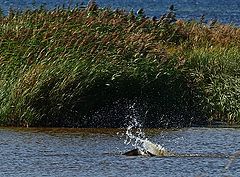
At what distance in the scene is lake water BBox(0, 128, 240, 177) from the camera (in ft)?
38.4

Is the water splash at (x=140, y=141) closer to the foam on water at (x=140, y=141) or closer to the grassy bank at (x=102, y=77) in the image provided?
the foam on water at (x=140, y=141)

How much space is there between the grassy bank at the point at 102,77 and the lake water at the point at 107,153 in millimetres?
437

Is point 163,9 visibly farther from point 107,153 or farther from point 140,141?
point 107,153

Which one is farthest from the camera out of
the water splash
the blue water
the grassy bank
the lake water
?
the blue water

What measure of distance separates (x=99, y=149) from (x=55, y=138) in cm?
110

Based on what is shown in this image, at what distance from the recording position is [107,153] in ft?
42.6

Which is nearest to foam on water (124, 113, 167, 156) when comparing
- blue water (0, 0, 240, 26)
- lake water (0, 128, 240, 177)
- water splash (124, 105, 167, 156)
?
water splash (124, 105, 167, 156)

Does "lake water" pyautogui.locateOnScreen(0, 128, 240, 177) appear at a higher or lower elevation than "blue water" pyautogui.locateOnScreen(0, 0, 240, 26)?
lower

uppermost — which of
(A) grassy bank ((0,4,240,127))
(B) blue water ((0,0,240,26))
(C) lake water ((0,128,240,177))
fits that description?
(B) blue water ((0,0,240,26))

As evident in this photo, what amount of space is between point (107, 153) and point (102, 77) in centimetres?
276

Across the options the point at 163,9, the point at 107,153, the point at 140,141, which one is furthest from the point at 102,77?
the point at 163,9

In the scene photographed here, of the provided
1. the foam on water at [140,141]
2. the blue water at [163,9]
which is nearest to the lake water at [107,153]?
the foam on water at [140,141]

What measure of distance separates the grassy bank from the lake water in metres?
0.44

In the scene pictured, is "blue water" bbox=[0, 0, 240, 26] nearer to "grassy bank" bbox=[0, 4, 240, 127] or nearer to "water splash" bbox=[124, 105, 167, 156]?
"grassy bank" bbox=[0, 4, 240, 127]
